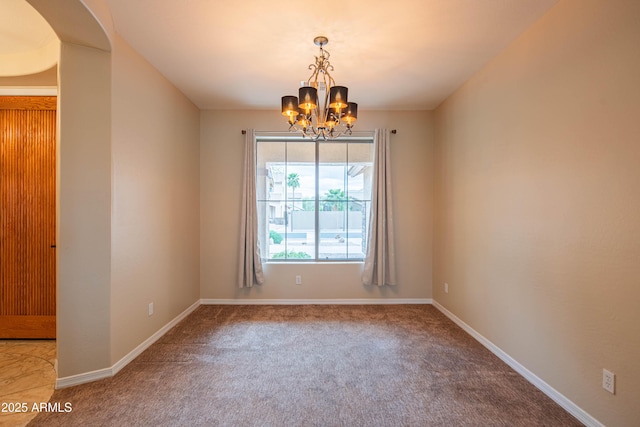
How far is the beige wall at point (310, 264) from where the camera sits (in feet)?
14.3

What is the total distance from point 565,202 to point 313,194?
302cm

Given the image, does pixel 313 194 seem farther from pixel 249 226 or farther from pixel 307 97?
pixel 307 97

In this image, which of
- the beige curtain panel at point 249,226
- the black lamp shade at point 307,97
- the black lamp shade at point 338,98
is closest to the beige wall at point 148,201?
the beige curtain panel at point 249,226

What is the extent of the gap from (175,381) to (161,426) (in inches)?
20.1

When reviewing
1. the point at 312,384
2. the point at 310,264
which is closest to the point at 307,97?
the point at 312,384

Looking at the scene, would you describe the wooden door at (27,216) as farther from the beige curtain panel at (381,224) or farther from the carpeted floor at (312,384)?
the beige curtain panel at (381,224)

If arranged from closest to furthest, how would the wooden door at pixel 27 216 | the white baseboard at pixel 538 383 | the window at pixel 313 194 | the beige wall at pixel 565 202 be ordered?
the beige wall at pixel 565 202
the white baseboard at pixel 538 383
the wooden door at pixel 27 216
the window at pixel 313 194

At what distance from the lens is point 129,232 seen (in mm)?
2693

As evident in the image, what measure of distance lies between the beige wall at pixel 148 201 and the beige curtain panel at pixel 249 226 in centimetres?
66

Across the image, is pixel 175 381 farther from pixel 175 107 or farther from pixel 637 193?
pixel 637 193

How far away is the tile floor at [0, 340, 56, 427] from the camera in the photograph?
201 cm

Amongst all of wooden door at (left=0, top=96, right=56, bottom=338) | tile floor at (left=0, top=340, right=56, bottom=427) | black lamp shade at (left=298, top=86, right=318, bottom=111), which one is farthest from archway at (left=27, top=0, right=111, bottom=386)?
black lamp shade at (left=298, top=86, right=318, bottom=111)

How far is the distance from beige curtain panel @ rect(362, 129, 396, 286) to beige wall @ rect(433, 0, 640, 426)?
1205 mm

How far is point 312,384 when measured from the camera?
2.34m
